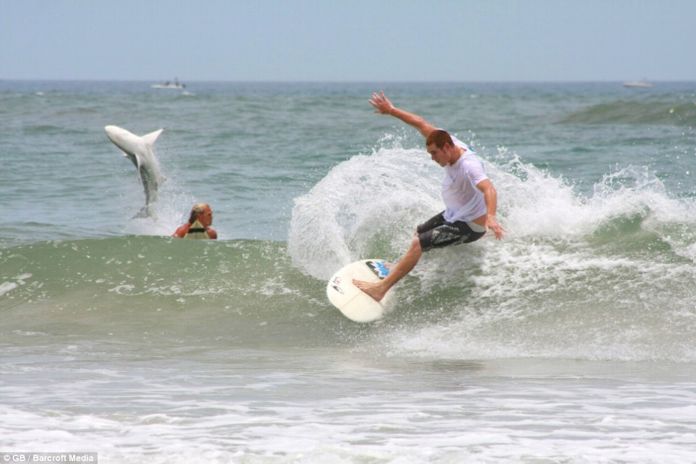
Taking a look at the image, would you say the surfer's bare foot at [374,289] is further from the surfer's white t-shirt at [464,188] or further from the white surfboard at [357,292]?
the surfer's white t-shirt at [464,188]

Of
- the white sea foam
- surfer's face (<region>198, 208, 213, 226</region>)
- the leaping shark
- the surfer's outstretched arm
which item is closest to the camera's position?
the white sea foam

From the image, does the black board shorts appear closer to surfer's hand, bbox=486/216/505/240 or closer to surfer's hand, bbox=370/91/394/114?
surfer's hand, bbox=486/216/505/240

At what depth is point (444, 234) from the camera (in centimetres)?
879

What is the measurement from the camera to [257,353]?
8352 millimetres

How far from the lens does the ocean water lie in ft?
18.3

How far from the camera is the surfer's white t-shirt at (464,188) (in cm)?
841

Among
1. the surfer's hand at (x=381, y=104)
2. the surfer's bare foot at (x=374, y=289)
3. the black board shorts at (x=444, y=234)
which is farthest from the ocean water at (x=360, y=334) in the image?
the surfer's hand at (x=381, y=104)

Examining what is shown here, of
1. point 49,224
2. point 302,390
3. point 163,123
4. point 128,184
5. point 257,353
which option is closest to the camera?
point 302,390

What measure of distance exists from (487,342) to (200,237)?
458 cm

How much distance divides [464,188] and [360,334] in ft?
4.81

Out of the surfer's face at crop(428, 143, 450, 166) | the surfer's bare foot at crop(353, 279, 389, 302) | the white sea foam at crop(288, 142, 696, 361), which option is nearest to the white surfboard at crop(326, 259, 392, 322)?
the surfer's bare foot at crop(353, 279, 389, 302)

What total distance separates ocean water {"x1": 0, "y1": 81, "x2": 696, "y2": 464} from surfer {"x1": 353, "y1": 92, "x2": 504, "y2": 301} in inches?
21.4

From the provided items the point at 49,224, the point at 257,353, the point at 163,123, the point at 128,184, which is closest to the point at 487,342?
the point at 257,353

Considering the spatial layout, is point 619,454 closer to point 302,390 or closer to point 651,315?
point 302,390
